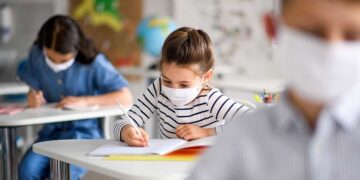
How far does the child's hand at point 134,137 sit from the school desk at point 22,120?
2.52ft

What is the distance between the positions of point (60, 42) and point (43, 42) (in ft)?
0.59

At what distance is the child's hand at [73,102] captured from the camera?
10.8 feet

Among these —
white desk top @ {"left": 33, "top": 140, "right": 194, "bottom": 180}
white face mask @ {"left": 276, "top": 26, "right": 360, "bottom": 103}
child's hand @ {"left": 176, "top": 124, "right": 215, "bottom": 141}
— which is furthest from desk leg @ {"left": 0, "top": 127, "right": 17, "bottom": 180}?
white face mask @ {"left": 276, "top": 26, "right": 360, "bottom": 103}

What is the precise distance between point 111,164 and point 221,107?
0.54 meters

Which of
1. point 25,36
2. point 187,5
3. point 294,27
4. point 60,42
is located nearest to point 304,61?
point 294,27

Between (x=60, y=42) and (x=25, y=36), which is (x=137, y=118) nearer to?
(x=60, y=42)

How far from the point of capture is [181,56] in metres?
2.31

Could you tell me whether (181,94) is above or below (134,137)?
above

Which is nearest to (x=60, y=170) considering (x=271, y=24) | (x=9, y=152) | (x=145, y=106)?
(x=145, y=106)

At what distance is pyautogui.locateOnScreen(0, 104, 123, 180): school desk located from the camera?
293 centimetres

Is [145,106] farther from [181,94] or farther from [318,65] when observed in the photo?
[318,65]

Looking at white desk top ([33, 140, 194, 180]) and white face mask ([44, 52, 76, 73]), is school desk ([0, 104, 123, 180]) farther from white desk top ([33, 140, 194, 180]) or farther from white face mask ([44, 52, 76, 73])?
white desk top ([33, 140, 194, 180])

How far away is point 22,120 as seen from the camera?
291cm

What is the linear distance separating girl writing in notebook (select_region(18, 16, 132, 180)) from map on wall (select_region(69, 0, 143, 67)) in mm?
2581
